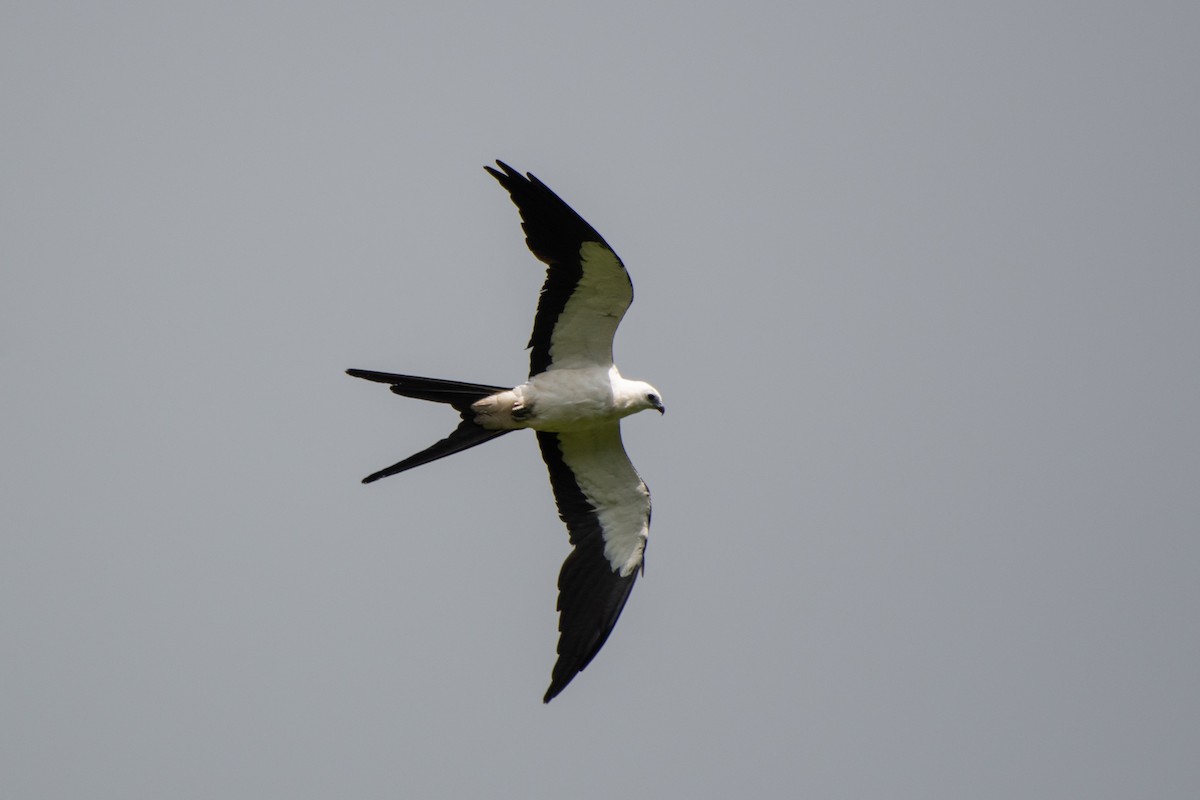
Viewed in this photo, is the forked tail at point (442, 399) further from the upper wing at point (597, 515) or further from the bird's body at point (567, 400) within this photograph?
the upper wing at point (597, 515)

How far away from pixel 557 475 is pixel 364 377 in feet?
5.96

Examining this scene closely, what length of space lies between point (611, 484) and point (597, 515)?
0.78 feet

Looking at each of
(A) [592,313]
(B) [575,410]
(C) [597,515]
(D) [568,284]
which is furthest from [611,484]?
(D) [568,284]

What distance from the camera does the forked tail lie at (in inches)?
297

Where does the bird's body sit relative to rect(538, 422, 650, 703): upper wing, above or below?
above

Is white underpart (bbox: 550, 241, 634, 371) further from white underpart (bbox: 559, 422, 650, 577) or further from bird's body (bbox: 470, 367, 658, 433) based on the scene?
white underpart (bbox: 559, 422, 650, 577)

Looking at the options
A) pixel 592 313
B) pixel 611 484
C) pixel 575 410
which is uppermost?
pixel 592 313

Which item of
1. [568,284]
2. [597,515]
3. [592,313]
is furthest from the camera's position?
[597,515]

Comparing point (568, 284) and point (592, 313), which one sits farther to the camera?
point (592, 313)

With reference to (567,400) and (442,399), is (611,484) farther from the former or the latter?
(442,399)

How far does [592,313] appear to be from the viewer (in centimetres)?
797

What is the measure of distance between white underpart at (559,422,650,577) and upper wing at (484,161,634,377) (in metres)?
0.65

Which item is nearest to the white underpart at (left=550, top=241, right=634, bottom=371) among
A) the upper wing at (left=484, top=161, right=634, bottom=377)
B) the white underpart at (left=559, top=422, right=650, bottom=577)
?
the upper wing at (left=484, top=161, right=634, bottom=377)

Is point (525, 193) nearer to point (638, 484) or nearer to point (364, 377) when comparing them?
point (364, 377)
